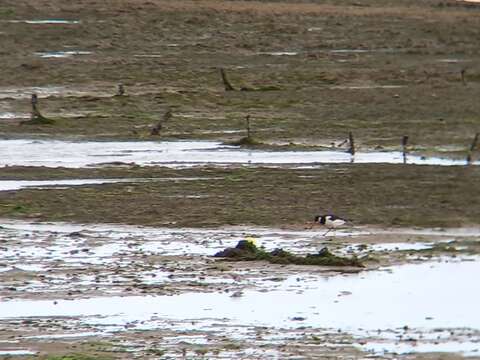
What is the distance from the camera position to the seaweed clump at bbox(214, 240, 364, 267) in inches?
616

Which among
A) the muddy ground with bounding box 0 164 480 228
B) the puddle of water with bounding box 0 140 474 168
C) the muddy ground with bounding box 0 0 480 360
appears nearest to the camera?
the muddy ground with bounding box 0 0 480 360

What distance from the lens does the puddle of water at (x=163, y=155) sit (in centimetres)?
2311

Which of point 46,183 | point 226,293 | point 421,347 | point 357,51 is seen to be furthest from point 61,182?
point 357,51

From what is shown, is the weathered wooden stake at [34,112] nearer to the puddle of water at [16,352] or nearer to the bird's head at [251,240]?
the bird's head at [251,240]

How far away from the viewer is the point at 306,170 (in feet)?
72.1

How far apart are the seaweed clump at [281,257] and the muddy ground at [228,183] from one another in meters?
0.16

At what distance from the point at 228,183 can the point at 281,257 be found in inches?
202

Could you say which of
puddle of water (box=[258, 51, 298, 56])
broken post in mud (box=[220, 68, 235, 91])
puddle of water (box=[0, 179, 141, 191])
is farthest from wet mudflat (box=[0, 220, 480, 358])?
puddle of water (box=[258, 51, 298, 56])

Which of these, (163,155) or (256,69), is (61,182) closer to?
(163,155)

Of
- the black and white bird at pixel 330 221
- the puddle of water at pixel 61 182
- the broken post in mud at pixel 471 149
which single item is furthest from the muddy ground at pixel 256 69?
the black and white bird at pixel 330 221

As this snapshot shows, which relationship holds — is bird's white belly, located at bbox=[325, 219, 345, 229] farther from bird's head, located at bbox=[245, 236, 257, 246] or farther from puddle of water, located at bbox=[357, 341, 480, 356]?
puddle of water, located at bbox=[357, 341, 480, 356]

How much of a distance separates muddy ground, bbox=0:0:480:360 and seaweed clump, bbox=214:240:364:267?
0.16m

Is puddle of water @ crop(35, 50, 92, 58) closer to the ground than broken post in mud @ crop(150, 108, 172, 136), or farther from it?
farther from it

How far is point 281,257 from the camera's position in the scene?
1583 cm
